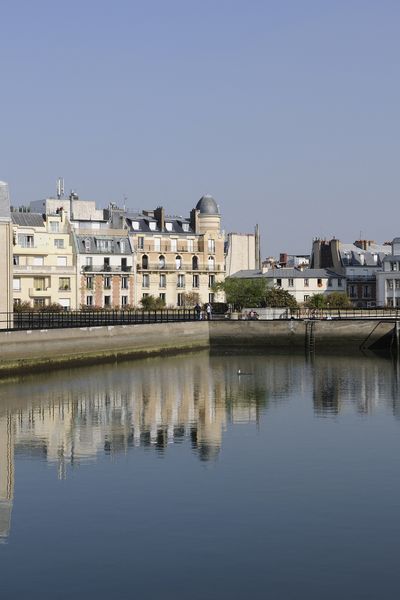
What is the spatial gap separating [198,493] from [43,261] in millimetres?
73870

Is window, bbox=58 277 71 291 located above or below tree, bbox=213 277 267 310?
above

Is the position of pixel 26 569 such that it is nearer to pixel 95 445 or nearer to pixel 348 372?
pixel 95 445

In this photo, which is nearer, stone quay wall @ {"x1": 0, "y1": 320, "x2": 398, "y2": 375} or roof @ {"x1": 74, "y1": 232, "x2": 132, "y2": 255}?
stone quay wall @ {"x1": 0, "y1": 320, "x2": 398, "y2": 375}

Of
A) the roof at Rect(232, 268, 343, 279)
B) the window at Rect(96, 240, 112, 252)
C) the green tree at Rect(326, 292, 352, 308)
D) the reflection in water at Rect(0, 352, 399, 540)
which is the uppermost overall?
the window at Rect(96, 240, 112, 252)

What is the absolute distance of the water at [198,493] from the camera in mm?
21562

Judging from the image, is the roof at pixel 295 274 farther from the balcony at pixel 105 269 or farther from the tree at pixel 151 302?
the balcony at pixel 105 269

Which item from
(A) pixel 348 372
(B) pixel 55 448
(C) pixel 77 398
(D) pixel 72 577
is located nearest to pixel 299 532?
(D) pixel 72 577

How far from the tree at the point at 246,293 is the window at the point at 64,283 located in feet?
55.2

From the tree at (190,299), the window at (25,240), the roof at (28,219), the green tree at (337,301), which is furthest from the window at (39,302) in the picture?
the green tree at (337,301)

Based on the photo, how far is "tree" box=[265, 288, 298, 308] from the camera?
103 meters

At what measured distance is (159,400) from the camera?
49375 millimetres

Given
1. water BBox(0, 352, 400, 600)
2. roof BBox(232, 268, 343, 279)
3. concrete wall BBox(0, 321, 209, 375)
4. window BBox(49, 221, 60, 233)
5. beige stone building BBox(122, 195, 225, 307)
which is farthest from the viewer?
roof BBox(232, 268, 343, 279)

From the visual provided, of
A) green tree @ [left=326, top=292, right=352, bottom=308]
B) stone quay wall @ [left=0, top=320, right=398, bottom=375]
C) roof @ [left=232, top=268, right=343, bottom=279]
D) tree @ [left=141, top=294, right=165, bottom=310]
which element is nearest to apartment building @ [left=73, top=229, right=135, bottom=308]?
tree @ [left=141, top=294, right=165, bottom=310]

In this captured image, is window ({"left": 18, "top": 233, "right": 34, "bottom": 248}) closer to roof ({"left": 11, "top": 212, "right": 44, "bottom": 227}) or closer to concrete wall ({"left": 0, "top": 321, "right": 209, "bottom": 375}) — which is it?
roof ({"left": 11, "top": 212, "right": 44, "bottom": 227})
